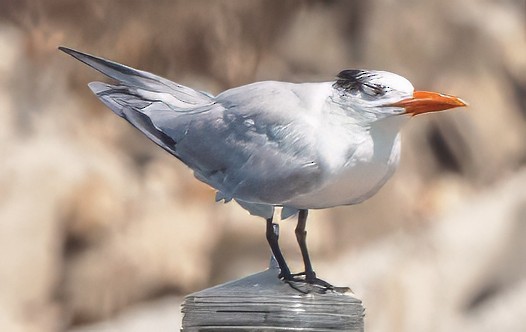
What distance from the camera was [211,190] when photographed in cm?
344

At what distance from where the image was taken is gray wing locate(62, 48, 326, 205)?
125cm

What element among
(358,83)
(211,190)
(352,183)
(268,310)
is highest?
(211,190)

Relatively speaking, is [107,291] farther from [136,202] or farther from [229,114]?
[229,114]

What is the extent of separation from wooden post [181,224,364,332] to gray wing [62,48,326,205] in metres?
0.11

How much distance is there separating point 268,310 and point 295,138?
20 centimetres

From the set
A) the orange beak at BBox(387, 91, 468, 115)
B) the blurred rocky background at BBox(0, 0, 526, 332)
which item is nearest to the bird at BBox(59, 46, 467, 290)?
the orange beak at BBox(387, 91, 468, 115)

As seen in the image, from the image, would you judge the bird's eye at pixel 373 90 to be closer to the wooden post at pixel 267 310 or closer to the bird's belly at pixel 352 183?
the bird's belly at pixel 352 183

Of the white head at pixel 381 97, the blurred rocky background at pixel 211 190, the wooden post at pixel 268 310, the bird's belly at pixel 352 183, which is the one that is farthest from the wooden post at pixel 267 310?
the blurred rocky background at pixel 211 190

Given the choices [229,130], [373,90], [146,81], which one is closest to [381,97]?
[373,90]

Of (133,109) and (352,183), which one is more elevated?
(133,109)

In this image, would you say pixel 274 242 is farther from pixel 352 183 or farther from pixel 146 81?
pixel 146 81

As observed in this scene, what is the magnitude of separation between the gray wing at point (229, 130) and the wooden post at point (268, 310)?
11 centimetres

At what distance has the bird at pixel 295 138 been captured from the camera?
4.06 ft

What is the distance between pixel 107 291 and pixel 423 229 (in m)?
1.07
